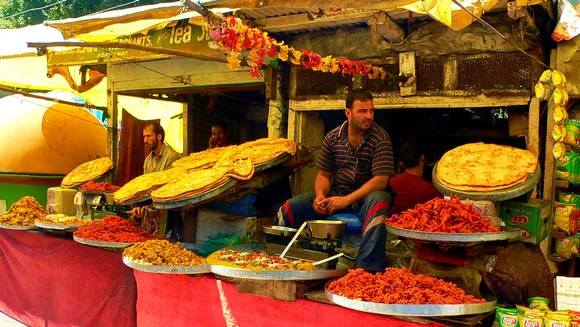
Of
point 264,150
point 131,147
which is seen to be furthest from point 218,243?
point 131,147

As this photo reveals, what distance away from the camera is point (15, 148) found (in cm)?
853

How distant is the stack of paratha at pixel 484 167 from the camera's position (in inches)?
137

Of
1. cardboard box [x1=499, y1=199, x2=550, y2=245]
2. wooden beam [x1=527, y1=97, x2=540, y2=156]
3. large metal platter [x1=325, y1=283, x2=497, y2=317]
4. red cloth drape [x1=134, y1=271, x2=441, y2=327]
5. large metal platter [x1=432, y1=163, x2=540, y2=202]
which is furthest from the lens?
wooden beam [x1=527, y1=97, x2=540, y2=156]

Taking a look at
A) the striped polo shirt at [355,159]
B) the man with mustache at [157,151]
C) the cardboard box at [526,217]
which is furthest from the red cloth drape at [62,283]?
the cardboard box at [526,217]

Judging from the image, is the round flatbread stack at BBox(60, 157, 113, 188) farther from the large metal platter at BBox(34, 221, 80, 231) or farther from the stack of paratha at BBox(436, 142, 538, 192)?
the stack of paratha at BBox(436, 142, 538, 192)

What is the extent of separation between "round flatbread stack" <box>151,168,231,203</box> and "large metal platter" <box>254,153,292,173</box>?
0.30 metres

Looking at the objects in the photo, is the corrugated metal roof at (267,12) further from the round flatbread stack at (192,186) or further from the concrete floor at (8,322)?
the concrete floor at (8,322)

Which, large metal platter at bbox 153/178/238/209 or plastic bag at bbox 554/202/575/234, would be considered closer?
plastic bag at bbox 554/202/575/234

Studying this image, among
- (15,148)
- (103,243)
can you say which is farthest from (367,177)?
(15,148)

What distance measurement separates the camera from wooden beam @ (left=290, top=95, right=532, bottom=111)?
4.58 meters

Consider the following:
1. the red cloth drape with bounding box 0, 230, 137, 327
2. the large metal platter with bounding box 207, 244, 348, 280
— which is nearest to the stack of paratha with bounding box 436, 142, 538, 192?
the large metal platter with bounding box 207, 244, 348, 280

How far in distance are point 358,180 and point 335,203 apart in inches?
15.9

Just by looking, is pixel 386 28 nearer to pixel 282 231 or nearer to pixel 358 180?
pixel 358 180

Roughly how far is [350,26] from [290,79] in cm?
94
